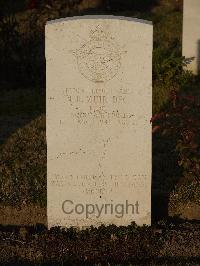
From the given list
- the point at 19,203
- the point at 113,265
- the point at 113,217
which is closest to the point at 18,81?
the point at 19,203

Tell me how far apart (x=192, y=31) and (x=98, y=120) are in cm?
551

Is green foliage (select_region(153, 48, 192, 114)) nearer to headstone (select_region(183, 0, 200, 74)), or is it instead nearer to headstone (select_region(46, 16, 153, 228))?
headstone (select_region(183, 0, 200, 74))

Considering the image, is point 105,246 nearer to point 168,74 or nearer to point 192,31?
point 168,74

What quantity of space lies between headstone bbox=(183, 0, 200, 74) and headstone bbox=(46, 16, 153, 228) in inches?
214

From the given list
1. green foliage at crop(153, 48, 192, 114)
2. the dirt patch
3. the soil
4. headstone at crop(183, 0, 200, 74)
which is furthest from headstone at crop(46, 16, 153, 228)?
headstone at crop(183, 0, 200, 74)

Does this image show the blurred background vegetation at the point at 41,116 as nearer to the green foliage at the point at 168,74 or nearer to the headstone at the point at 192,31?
the green foliage at the point at 168,74

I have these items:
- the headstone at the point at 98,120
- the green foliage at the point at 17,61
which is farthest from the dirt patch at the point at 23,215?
the green foliage at the point at 17,61

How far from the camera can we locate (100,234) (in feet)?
16.0

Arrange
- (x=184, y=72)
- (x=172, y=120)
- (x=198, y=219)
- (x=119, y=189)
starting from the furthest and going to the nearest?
(x=184, y=72)
(x=172, y=120)
(x=198, y=219)
(x=119, y=189)

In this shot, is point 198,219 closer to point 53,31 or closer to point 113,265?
point 113,265

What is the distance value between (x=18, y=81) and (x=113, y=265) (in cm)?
645

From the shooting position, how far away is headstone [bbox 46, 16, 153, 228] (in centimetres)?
461

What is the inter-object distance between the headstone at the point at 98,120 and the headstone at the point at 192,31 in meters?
5.44

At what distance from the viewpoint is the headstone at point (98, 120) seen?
182 inches
